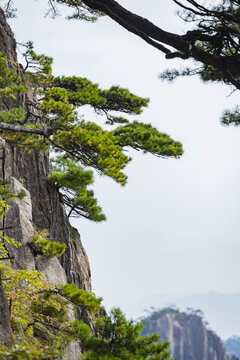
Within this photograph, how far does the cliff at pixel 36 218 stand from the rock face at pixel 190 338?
100 metres

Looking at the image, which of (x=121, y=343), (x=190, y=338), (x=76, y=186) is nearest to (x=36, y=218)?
(x=76, y=186)

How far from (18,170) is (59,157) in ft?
6.06

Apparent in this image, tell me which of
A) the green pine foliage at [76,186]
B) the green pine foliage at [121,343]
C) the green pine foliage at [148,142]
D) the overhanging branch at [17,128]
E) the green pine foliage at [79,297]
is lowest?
the green pine foliage at [121,343]

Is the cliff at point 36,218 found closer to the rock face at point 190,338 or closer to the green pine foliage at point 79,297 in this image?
the green pine foliage at point 79,297

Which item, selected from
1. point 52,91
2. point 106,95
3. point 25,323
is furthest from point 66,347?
point 106,95

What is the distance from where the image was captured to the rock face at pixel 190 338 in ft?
350

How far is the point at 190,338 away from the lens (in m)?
111

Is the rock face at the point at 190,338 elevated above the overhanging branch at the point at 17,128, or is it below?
above

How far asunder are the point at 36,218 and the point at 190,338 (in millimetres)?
107717

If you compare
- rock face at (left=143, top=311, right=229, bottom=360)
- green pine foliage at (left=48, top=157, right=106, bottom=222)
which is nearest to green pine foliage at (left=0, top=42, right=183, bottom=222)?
green pine foliage at (left=48, top=157, right=106, bottom=222)

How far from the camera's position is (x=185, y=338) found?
111125 millimetres

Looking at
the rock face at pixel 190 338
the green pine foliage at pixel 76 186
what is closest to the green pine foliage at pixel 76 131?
the green pine foliage at pixel 76 186

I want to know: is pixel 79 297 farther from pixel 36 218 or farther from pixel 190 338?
pixel 190 338

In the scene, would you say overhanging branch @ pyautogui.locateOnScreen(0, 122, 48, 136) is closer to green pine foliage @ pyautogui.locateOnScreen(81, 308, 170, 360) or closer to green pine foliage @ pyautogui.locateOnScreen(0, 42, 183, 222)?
green pine foliage @ pyautogui.locateOnScreen(0, 42, 183, 222)
